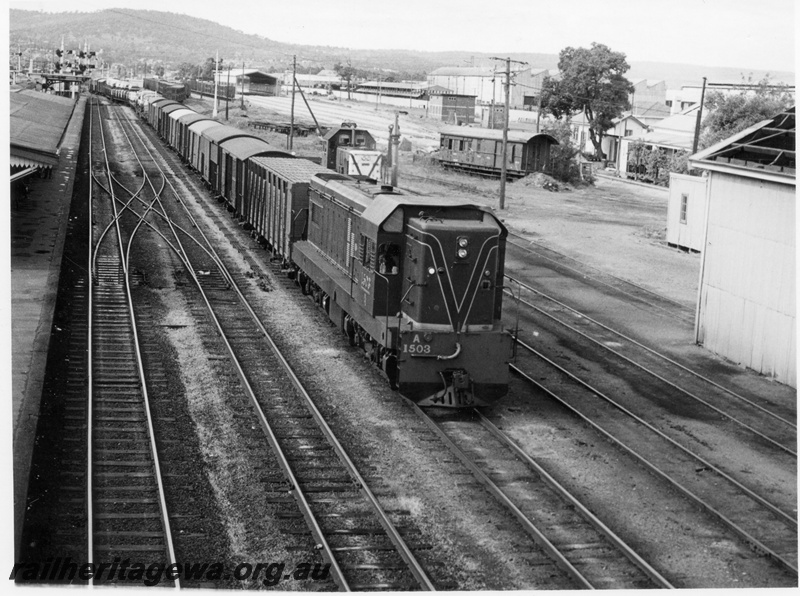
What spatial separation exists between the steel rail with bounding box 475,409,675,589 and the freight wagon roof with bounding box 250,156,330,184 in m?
11.5

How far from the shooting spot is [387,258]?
16.1 m

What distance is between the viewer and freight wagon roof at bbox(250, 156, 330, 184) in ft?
84.2

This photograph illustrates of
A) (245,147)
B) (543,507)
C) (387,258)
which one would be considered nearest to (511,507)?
(543,507)

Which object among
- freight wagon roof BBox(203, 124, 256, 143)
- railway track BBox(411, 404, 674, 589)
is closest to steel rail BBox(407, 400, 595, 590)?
railway track BBox(411, 404, 674, 589)

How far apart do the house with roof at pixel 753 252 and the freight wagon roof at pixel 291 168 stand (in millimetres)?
10417

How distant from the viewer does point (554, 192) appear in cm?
5759

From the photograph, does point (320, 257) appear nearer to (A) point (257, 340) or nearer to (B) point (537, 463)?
(A) point (257, 340)

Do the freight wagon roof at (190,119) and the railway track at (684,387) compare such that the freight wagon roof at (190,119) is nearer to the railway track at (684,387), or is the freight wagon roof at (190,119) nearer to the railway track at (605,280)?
the railway track at (605,280)

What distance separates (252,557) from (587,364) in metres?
11.2

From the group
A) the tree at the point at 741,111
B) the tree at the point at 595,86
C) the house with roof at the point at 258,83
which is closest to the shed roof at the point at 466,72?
the house with roof at the point at 258,83

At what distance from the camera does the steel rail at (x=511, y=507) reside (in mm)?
10499

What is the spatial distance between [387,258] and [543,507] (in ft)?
17.9

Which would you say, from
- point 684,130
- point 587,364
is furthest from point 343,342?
point 684,130

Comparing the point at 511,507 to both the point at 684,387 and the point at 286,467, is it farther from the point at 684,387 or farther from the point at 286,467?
the point at 684,387
